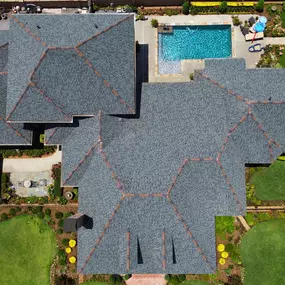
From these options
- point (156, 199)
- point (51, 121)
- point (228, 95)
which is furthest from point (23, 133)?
point (228, 95)

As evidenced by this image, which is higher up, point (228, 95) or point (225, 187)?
point (228, 95)

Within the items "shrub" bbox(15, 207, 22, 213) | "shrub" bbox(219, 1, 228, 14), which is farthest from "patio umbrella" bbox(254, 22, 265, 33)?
"shrub" bbox(15, 207, 22, 213)

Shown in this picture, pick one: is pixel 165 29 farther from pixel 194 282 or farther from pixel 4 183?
pixel 194 282

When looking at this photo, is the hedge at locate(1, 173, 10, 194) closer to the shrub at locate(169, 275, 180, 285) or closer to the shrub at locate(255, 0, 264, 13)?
the shrub at locate(169, 275, 180, 285)

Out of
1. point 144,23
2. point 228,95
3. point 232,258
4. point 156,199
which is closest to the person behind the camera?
point 156,199

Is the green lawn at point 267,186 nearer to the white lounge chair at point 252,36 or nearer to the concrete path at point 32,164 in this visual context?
the white lounge chair at point 252,36

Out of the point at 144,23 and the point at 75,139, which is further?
the point at 144,23

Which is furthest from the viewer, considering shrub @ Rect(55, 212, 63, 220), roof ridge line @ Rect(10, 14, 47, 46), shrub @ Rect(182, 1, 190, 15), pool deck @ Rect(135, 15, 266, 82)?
pool deck @ Rect(135, 15, 266, 82)

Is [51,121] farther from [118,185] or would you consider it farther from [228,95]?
[228,95]
